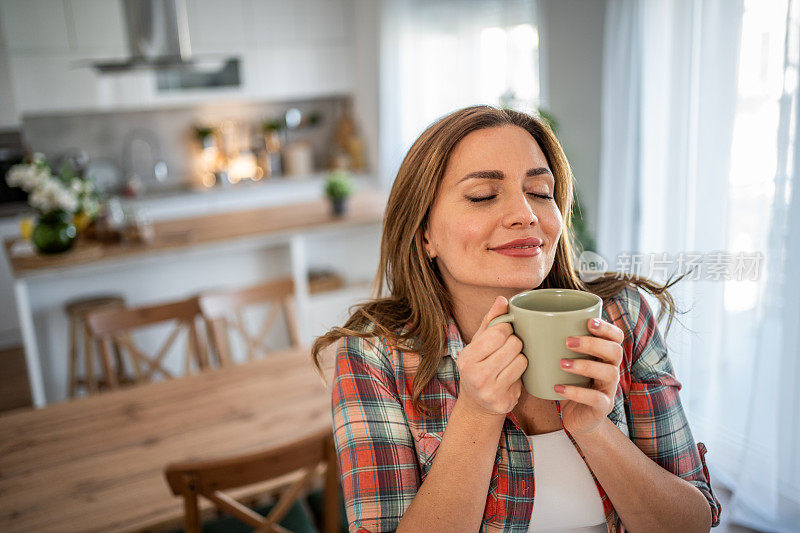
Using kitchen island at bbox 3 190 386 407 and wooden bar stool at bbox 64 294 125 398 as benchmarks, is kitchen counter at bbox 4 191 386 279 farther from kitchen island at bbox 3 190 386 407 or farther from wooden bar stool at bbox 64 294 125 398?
wooden bar stool at bbox 64 294 125 398

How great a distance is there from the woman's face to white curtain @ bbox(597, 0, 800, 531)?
1064 millimetres

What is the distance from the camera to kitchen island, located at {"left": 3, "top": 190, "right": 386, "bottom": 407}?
3.01 m

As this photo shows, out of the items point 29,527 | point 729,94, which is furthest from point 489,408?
point 729,94

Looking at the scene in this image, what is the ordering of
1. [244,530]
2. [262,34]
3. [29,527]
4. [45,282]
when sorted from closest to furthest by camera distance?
[29,527] < [244,530] < [45,282] < [262,34]

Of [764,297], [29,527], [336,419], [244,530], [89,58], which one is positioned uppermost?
[89,58]

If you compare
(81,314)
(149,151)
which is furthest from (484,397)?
(149,151)

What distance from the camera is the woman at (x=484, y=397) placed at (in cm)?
87

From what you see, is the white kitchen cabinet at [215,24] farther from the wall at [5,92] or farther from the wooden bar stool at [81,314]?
the wooden bar stool at [81,314]

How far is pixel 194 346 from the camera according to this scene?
7.42 ft

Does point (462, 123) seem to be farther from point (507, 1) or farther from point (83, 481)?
point (507, 1)

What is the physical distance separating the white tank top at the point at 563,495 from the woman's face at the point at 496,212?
249mm

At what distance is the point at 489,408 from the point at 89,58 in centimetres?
466

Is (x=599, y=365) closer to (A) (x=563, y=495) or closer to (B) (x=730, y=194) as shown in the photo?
(A) (x=563, y=495)

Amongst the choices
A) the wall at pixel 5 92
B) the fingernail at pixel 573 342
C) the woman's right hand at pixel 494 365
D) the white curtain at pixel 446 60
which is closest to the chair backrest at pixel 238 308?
the woman's right hand at pixel 494 365
